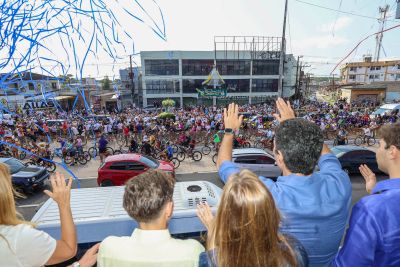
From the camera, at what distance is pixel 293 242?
147cm

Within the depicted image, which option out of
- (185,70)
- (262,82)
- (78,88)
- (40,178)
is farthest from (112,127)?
(262,82)

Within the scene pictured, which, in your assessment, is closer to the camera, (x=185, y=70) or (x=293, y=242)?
(x=293, y=242)

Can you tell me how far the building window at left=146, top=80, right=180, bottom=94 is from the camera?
44.9 m

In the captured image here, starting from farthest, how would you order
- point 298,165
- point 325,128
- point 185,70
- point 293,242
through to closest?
point 185,70, point 325,128, point 298,165, point 293,242

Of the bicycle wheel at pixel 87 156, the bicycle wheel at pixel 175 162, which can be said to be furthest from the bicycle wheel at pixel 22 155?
the bicycle wheel at pixel 175 162

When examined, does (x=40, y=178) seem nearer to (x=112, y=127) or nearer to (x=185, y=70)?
(x=112, y=127)

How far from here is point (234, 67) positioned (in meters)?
46.9

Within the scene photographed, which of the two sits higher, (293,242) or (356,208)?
(356,208)

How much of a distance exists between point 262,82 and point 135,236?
48.9m

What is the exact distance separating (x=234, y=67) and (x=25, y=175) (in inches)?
1667

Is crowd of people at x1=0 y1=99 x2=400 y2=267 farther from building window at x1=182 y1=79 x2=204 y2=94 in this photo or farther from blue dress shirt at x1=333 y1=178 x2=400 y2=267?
building window at x1=182 y1=79 x2=204 y2=94

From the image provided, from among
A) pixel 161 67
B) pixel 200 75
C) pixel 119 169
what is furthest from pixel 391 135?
pixel 200 75

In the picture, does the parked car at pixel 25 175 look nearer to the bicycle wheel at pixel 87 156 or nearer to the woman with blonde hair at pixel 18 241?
the bicycle wheel at pixel 87 156

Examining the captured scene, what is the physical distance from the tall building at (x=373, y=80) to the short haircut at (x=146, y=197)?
50203 mm
